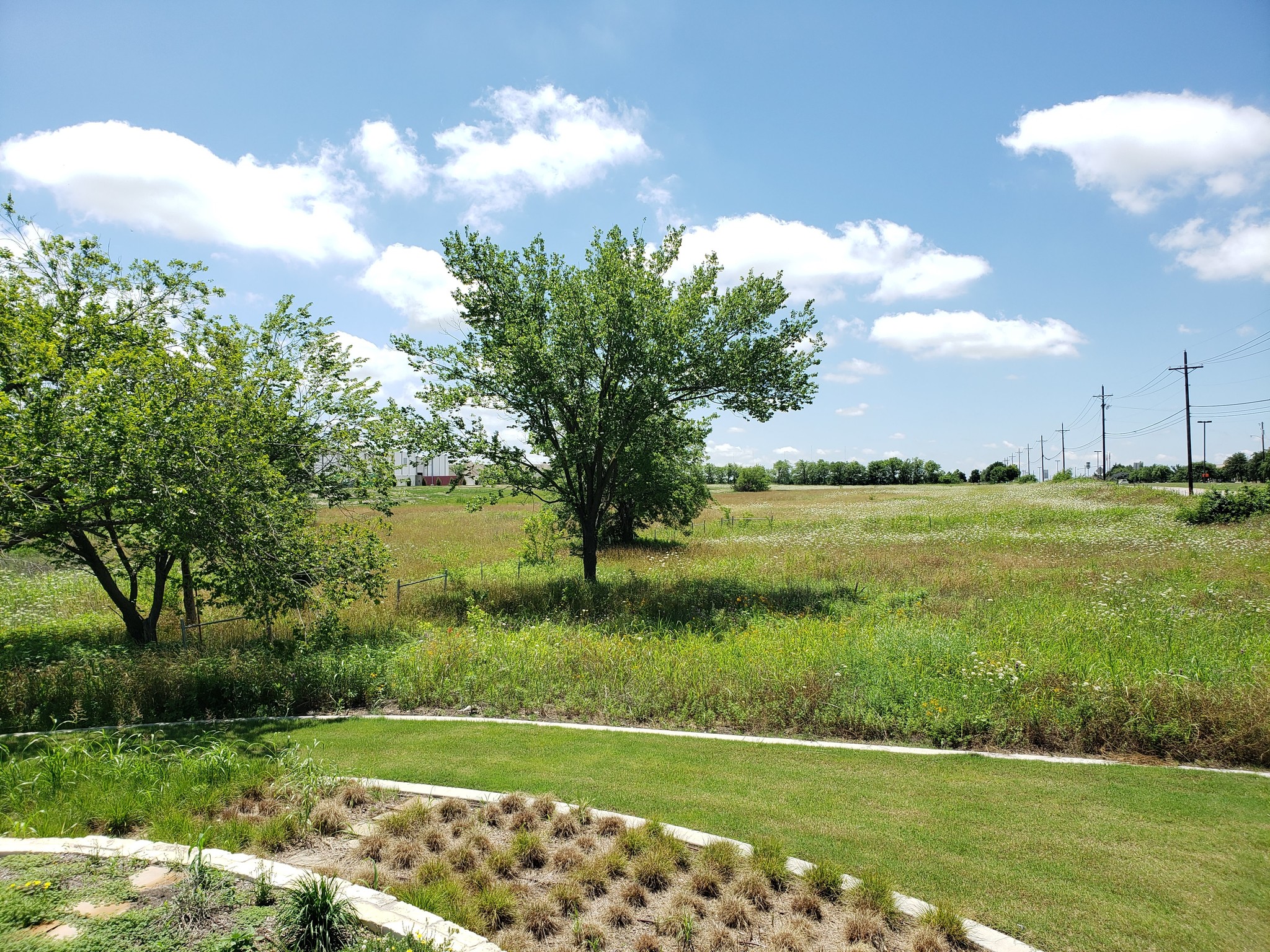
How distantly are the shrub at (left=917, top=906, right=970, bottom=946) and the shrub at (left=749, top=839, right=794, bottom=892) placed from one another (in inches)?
30.6

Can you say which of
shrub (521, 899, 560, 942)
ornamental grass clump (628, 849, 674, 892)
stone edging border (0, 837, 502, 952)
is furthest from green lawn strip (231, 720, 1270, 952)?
stone edging border (0, 837, 502, 952)

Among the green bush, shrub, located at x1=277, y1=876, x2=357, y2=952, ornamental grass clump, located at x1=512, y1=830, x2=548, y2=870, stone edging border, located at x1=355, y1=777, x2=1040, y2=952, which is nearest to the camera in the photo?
shrub, located at x1=277, y1=876, x2=357, y2=952

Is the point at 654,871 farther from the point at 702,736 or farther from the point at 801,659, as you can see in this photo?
the point at 801,659

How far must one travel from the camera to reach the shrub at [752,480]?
309ft

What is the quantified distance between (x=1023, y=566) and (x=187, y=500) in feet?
59.1

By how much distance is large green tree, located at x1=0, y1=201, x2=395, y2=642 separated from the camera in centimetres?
845

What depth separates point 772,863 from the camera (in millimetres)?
4137

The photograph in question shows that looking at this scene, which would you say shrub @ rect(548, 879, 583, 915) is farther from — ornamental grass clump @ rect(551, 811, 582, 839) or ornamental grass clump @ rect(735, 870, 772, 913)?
ornamental grass clump @ rect(735, 870, 772, 913)

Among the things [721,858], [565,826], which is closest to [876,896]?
[721,858]

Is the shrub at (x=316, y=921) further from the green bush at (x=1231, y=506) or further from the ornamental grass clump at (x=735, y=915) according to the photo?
the green bush at (x=1231, y=506)

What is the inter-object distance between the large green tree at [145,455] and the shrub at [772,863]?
7.30m

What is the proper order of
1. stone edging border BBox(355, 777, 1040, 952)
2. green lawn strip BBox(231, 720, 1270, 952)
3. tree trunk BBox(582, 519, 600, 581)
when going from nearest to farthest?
1. stone edging border BBox(355, 777, 1040, 952)
2. green lawn strip BBox(231, 720, 1270, 952)
3. tree trunk BBox(582, 519, 600, 581)

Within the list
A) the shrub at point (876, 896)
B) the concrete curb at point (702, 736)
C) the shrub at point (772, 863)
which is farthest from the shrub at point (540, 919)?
the concrete curb at point (702, 736)

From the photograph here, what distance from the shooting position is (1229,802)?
5.16 meters
